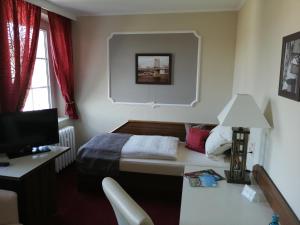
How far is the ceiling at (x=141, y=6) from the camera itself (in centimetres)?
304

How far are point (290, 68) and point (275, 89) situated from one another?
300mm

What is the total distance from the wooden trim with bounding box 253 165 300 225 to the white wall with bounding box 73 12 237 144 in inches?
77.9

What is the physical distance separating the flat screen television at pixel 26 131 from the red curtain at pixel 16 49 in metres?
0.40

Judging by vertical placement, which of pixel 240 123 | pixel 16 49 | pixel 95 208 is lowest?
pixel 95 208

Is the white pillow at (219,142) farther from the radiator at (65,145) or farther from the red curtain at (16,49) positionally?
the red curtain at (16,49)

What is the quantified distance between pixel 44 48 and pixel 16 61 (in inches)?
38.5

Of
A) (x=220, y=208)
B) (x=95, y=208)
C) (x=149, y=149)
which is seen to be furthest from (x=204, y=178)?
(x=95, y=208)

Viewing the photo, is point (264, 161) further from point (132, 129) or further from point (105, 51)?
point (105, 51)

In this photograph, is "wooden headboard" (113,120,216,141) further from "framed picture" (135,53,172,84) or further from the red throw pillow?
"framed picture" (135,53,172,84)

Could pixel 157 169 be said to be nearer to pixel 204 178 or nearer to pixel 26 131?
pixel 204 178

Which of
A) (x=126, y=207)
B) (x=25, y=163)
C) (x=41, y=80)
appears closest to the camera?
(x=126, y=207)

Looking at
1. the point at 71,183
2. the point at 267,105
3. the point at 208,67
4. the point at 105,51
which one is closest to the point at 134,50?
the point at 105,51

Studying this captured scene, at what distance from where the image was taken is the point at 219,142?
102 inches

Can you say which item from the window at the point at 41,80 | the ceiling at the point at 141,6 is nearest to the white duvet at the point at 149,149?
the window at the point at 41,80
